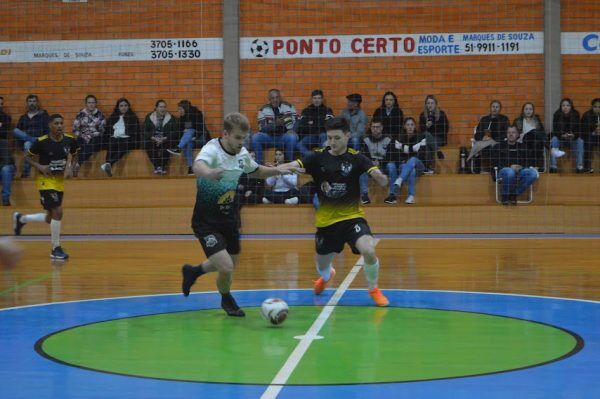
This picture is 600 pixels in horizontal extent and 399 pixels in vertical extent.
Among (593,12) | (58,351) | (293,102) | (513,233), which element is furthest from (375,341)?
(593,12)

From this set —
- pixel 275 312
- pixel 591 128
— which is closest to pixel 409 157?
pixel 591 128

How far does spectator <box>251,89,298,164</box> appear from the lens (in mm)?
20078

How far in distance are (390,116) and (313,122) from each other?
1691 mm

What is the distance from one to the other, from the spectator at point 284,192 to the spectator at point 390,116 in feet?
7.48

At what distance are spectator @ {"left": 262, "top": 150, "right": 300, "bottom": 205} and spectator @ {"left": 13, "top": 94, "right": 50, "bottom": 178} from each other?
5.29 meters

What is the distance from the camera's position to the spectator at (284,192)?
19.9m

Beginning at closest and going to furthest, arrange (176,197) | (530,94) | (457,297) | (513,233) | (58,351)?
(58,351)
(457,297)
(513,233)
(176,197)
(530,94)

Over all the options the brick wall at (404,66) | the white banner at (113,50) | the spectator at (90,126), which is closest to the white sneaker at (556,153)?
the brick wall at (404,66)

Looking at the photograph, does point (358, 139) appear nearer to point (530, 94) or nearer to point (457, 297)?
point (530, 94)

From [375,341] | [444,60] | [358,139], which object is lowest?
[375,341]

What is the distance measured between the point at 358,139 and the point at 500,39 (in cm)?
456

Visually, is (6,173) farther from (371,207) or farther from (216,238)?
(216,238)

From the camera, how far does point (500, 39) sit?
21.9 m

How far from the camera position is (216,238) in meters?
8.80
